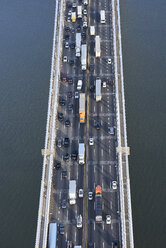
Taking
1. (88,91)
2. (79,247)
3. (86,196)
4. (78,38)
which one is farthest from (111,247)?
(78,38)

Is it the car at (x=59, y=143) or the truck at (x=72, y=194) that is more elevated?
the car at (x=59, y=143)

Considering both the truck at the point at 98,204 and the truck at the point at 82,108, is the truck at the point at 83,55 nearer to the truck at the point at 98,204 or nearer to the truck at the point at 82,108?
the truck at the point at 82,108

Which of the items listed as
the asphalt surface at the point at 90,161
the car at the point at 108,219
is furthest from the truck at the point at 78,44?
the car at the point at 108,219

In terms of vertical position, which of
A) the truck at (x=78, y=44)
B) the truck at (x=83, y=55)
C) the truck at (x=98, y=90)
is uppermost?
the truck at (x=78, y=44)

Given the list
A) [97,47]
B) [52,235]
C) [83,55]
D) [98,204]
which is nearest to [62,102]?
[83,55]

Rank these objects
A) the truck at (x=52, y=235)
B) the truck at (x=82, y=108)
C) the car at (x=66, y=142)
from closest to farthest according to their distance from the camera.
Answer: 1. the truck at (x=52, y=235)
2. the car at (x=66, y=142)
3. the truck at (x=82, y=108)

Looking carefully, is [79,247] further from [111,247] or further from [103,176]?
[103,176]

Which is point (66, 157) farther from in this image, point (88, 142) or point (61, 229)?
point (61, 229)
